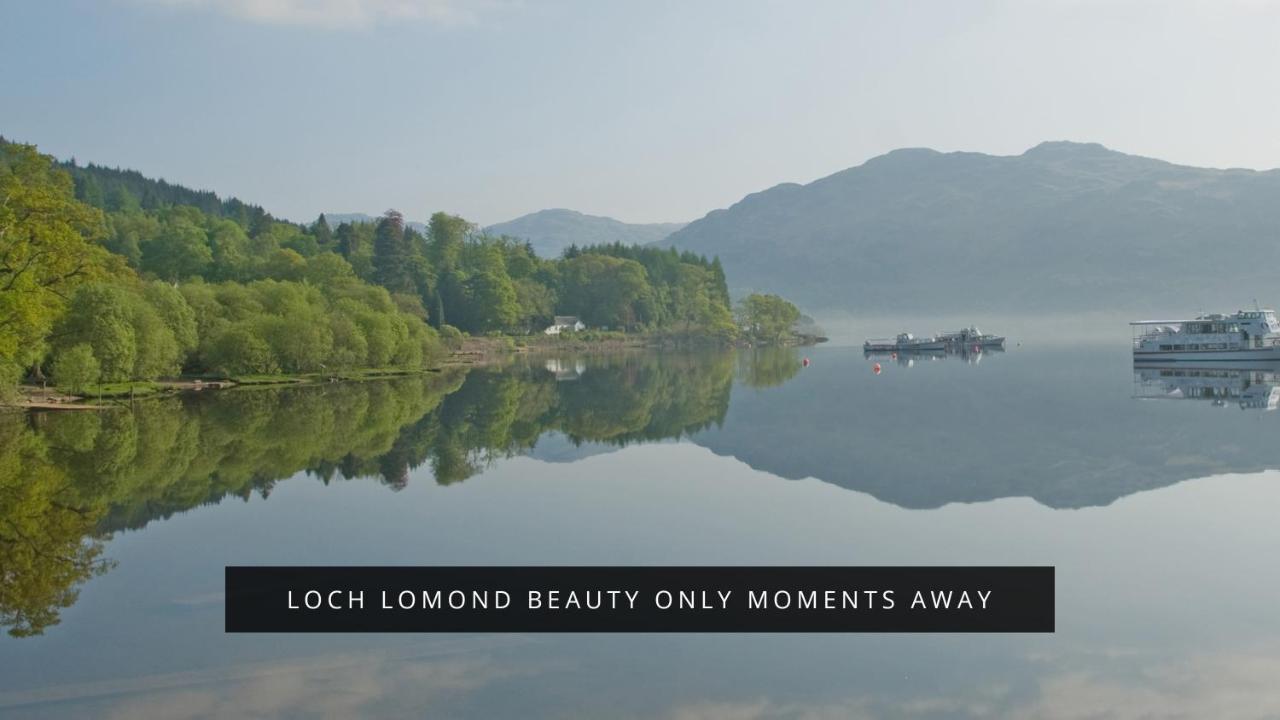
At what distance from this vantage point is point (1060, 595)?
56.7 ft

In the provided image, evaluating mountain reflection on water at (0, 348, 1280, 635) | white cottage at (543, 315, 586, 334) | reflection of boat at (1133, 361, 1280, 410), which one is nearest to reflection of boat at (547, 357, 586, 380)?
mountain reflection on water at (0, 348, 1280, 635)

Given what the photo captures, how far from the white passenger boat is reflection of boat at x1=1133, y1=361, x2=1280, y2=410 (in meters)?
1.16

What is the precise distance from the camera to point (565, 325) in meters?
168

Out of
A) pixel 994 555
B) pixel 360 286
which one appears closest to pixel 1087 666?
pixel 994 555

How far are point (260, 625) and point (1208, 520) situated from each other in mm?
20363

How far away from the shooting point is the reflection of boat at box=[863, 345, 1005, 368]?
11531 centimetres

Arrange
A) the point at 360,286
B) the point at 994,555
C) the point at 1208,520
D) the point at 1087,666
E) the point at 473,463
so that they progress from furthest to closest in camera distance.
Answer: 1. the point at 360,286
2. the point at 473,463
3. the point at 1208,520
4. the point at 994,555
5. the point at 1087,666

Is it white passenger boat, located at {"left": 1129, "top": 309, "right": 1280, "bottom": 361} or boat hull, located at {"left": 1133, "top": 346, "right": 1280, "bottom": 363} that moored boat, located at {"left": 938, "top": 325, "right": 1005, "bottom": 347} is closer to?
white passenger boat, located at {"left": 1129, "top": 309, "right": 1280, "bottom": 361}

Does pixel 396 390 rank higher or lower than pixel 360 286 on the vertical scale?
lower

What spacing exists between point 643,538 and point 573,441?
19316 mm

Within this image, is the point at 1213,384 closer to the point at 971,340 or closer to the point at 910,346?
the point at 910,346

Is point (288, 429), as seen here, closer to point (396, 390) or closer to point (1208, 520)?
point (396, 390)

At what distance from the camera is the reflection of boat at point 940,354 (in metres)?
115

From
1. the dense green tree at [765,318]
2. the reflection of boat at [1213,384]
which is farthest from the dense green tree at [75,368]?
the dense green tree at [765,318]
